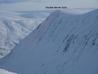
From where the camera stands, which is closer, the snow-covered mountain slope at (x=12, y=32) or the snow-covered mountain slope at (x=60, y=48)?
the snow-covered mountain slope at (x=60, y=48)

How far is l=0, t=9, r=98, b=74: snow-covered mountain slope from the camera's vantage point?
723 inches

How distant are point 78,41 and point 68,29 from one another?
309 centimetres

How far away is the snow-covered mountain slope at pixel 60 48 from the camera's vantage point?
18362 mm

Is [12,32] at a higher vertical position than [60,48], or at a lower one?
higher

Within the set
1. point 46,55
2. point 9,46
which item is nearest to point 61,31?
point 46,55

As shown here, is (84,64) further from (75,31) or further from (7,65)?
(7,65)

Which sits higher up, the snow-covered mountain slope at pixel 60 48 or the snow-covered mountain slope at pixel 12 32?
the snow-covered mountain slope at pixel 12 32

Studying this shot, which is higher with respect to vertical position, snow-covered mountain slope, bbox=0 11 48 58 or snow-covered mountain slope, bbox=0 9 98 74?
snow-covered mountain slope, bbox=0 11 48 58

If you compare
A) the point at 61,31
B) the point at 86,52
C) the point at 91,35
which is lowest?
the point at 86,52

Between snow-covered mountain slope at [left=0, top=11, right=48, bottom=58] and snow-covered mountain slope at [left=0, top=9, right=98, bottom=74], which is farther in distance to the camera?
snow-covered mountain slope at [left=0, top=11, right=48, bottom=58]

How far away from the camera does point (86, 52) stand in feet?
61.2

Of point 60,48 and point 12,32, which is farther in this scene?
point 12,32

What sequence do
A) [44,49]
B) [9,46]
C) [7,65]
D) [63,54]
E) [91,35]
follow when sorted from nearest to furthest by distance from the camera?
[91,35]
[63,54]
[44,49]
[7,65]
[9,46]

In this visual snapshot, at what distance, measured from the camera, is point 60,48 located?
22094 mm
